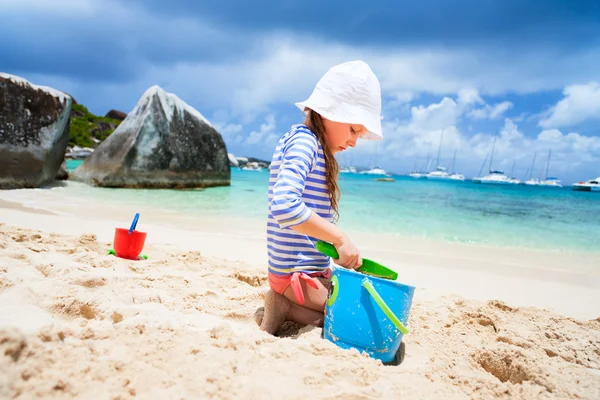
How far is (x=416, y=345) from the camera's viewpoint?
6.54ft

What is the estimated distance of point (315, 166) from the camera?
1.95 metres

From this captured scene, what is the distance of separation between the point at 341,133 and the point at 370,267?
669mm

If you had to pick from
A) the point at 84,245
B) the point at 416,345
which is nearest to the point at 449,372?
the point at 416,345

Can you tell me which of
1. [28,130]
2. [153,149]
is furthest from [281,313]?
[153,149]

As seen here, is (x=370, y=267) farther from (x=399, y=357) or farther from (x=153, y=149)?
(x=153, y=149)

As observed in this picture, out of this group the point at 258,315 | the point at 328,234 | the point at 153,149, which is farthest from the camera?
the point at 153,149

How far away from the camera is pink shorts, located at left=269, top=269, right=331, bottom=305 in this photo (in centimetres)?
192

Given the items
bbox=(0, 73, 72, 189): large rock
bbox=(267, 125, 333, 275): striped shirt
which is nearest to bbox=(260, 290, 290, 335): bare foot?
bbox=(267, 125, 333, 275): striped shirt

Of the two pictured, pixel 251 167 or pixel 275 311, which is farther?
pixel 251 167

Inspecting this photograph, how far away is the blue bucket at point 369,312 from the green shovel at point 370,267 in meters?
0.11

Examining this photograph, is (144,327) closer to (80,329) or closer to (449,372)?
(80,329)

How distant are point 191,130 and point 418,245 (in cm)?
908

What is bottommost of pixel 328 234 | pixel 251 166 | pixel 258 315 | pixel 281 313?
pixel 258 315

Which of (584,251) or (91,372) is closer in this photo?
(91,372)
